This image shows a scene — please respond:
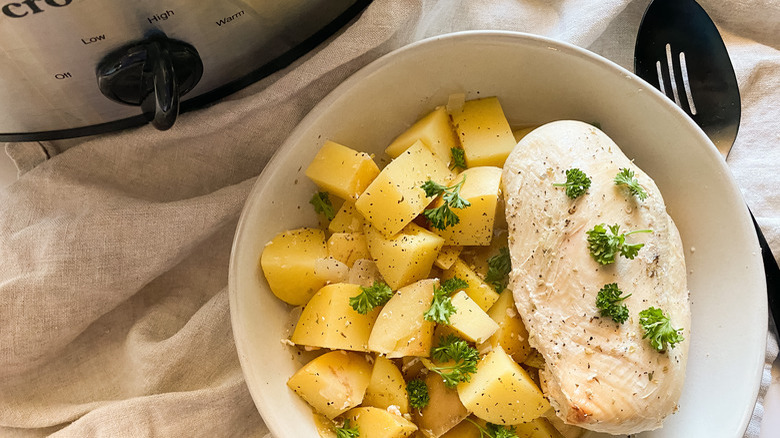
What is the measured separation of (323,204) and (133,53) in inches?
17.9

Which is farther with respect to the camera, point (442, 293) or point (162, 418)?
point (162, 418)

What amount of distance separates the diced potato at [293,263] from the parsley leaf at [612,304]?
45 centimetres

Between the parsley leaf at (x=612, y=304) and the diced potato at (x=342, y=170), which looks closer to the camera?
the parsley leaf at (x=612, y=304)

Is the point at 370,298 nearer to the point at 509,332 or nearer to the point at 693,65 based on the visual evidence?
the point at 509,332

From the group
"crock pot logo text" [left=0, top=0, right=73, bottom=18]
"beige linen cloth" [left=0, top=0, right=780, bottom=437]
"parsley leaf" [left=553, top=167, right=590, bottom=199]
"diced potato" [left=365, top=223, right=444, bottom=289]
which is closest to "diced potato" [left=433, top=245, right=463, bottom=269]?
"diced potato" [left=365, top=223, right=444, bottom=289]

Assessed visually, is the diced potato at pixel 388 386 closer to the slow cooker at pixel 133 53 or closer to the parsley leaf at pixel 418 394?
the parsley leaf at pixel 418 394

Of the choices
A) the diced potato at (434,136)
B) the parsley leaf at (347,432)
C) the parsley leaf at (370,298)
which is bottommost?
the parsley leaf at (347,432)

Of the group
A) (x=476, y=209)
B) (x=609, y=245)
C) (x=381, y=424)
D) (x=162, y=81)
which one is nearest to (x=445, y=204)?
(x=476, y=209)

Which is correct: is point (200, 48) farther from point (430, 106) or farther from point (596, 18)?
point (596, 18)

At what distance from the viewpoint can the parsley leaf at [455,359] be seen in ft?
3.67

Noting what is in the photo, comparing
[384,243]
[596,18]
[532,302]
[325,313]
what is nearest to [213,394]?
[325,313]

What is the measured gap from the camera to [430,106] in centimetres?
128

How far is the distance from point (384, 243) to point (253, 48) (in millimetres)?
368

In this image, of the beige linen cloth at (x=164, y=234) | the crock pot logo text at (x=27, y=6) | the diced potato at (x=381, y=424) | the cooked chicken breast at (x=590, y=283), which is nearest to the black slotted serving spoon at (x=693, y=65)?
the beige linen cloth at (x=164, y=234)
